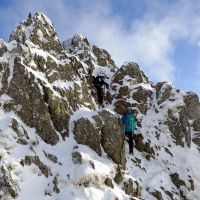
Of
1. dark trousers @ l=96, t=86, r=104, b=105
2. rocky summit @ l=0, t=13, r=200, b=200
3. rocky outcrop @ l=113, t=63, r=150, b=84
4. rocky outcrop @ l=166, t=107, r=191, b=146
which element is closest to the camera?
rocky summit @ l=0, t=13, r=200, b=200

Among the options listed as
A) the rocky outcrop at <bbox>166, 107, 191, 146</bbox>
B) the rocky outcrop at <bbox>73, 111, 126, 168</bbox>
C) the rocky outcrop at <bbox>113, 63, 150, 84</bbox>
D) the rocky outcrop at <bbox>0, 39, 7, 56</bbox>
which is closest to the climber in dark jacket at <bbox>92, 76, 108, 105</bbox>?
the rocky outcrop at <bbox>113, 63, 150, 84</bbox>

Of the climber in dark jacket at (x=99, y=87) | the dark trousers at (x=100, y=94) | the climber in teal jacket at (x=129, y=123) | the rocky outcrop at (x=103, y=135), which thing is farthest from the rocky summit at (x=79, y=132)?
the climber in teal jacket at (x=129, y=123)

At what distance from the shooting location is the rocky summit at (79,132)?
995 inches

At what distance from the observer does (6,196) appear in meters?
22.9

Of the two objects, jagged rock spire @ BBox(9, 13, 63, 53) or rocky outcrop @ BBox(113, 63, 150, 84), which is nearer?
jagged rock spire @ BBox(9, 13, 63, 53)

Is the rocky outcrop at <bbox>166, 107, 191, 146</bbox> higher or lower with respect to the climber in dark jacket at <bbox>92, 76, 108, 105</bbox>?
lower

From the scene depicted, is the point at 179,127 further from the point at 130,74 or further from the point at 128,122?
the point at 130,74

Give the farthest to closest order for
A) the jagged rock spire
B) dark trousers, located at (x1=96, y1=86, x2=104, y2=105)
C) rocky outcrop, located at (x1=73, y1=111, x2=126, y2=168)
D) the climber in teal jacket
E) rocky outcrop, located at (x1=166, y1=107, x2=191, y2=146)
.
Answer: dark trousers, located at (x1=96, y1=86, x2=104, y2=105) < rocky outcrop, located at (x1=166, y1=107, x2=191, y2=146) < the jagged rock spire < the climber in teal jacket < rocky outcrop, located at (x1=73, y1=111, x2=126, y2=168)

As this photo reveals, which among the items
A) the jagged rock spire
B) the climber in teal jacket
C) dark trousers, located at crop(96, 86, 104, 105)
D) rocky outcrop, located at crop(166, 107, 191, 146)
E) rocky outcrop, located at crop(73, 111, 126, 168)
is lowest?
rocky outcrop, located at crop(73, 111, 126, 168)

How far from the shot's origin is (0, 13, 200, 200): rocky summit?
995 inches

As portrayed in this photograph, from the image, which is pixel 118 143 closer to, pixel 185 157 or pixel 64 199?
pixel 64 199

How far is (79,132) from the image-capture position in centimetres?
2959

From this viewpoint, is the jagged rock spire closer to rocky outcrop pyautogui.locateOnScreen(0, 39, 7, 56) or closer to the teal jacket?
rocky outcrop pyautogui.locateOnScreen(0, 39, 7, 56)

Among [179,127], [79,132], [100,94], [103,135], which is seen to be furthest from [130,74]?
[79,132]
